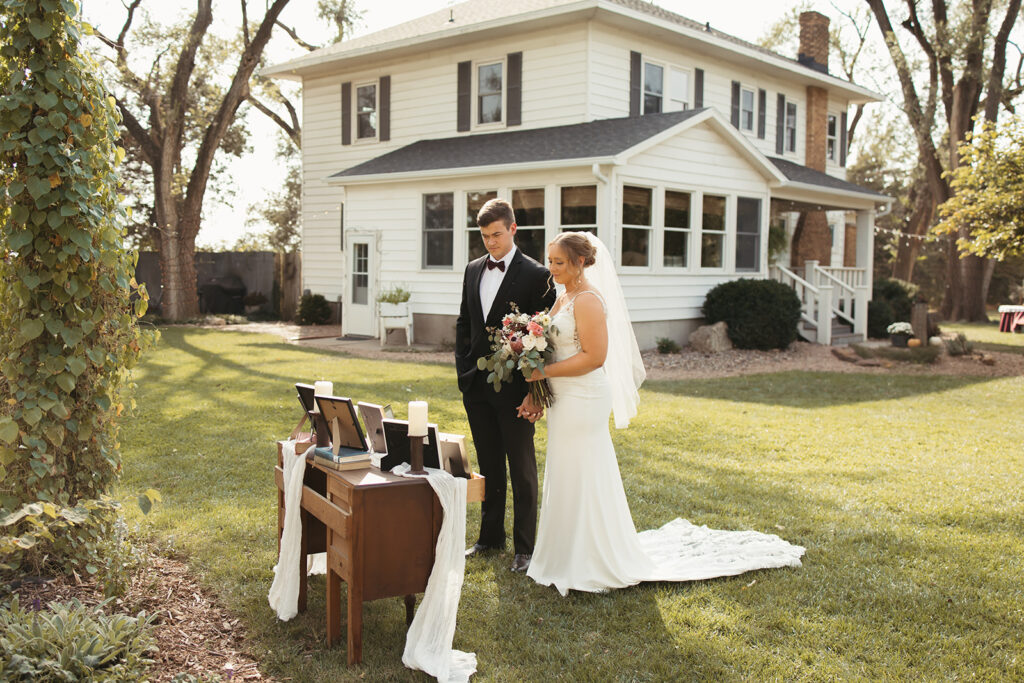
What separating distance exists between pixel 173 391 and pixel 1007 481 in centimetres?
922

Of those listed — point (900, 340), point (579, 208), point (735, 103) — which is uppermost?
point (735, 103)

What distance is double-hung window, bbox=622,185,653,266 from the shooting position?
14.8 m

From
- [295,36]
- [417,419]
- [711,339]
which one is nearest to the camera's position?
[417,419]

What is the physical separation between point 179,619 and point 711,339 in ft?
41.6

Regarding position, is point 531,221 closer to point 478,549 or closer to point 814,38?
point 478,549

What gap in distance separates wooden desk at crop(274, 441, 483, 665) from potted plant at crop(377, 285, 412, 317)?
12668mm

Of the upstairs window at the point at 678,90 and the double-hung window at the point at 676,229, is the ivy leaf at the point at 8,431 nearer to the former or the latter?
the double-hung window at the point at 676,229

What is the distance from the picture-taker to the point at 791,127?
2191cm

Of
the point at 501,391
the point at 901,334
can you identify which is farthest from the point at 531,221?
the point at 501,391

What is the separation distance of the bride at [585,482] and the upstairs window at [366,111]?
653 inches

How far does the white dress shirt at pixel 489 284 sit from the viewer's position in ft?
16.3

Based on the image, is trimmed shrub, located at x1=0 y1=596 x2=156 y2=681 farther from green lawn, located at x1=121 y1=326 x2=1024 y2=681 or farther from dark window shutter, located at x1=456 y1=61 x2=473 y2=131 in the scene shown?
dark window shutter, located at x1=456 y1=61 x2=473 y2=131

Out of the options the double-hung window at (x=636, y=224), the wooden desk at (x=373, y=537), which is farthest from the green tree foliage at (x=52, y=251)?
the double-hung window at (x=636, y=224)

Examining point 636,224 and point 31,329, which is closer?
point 31,329
